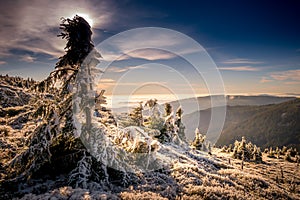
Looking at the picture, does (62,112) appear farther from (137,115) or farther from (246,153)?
(246,153)

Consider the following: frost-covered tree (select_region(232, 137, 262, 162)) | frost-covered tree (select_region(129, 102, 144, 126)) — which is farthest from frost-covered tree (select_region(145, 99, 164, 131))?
frost-covered tree (select_region(232, 137, 262, 162))

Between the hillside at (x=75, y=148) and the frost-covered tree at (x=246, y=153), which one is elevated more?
the hillside at (x=75, y=148)

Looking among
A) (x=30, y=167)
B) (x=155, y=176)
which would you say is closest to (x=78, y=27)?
(x=30, y=167)

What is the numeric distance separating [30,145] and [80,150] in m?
2.46

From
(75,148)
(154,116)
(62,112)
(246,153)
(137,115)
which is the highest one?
(62,112)

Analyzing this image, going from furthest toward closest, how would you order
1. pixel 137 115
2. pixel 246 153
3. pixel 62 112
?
pixel 246 153
pixel 137 115
pixel 62 112

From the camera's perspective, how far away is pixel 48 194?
8664 mm

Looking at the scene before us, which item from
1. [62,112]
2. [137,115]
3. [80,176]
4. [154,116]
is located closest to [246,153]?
[154,116]

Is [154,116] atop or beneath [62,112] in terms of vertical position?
beneath

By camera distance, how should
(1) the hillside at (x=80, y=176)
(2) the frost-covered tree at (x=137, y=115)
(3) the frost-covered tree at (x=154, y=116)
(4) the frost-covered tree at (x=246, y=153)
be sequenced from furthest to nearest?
(4) the frost-covered tree at (x=246, y=153) < (3) the frost-covered tree at (x=154, y=116) < (2) the frost-covered tree at (x=137, y=115) < (1) the hillside at (x=80, y=176)

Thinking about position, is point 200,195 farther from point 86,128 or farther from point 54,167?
point 54,167

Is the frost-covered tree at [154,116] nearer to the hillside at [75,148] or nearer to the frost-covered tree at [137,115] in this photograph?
the frost-covered tree at [137,115]

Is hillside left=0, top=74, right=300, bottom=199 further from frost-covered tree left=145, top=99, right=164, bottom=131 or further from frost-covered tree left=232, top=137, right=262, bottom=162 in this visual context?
frost-covered tree left=232, top=137, right=262, bottom=162

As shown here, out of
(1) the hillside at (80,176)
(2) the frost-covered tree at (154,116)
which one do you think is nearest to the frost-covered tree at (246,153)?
(2) the frost-covered tree at (154,116)
